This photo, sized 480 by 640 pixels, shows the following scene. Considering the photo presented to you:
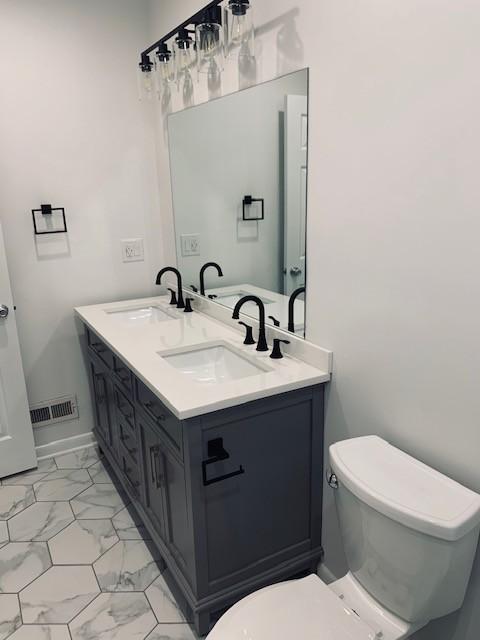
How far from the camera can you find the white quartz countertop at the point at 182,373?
143cm

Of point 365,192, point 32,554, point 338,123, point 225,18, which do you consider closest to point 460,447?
point 365,192

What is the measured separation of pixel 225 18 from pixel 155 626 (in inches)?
83.7

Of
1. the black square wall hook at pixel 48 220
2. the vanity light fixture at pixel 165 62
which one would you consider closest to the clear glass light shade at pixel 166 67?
the vanity light fixture at pixel 165 62

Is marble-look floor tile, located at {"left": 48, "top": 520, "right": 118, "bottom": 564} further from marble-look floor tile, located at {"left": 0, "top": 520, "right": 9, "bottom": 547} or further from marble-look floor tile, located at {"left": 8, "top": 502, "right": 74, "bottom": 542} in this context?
marble-look floor tile, located at {"left": 0, "top": 520, "right": 9, "bottom": 547}

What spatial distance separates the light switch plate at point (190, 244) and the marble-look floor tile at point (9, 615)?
5.49ft

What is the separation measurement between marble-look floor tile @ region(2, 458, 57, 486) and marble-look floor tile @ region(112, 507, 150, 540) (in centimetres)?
60

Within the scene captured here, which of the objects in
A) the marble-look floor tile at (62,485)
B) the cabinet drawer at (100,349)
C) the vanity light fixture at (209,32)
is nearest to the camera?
the vanity light fixture at (209,32)

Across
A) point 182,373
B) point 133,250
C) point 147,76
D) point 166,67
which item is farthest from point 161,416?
point 147,76

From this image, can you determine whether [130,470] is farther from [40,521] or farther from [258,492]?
[258,492]

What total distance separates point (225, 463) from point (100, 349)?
3.49ft

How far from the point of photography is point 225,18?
168cm

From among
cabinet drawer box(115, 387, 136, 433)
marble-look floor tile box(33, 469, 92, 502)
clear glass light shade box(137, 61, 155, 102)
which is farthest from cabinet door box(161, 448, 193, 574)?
clear glass light shade box(137, 61, 155, 102)

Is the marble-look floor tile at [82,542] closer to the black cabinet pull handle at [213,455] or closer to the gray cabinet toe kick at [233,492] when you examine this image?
the gray cabinet toe kick at [233,492]

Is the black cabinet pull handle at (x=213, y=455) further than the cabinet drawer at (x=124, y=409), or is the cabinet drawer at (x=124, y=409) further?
the cabinet drawer at (x=124, y=409)
